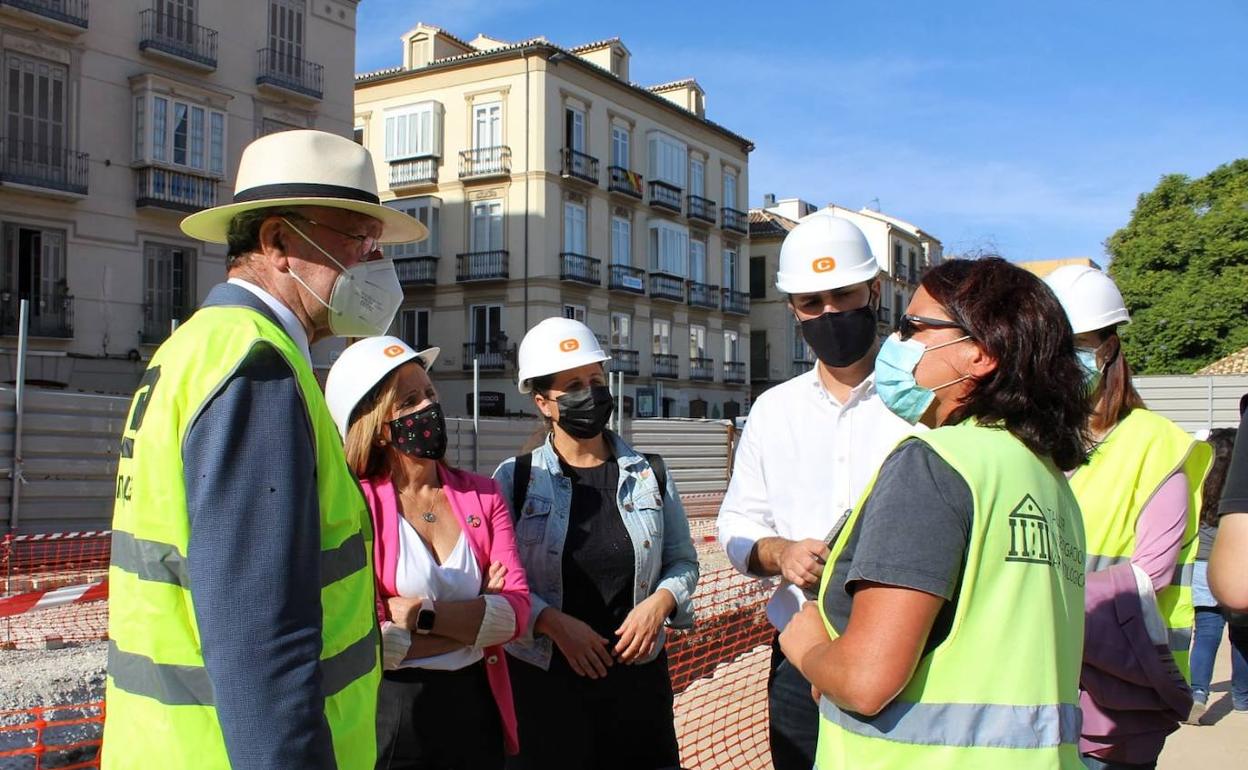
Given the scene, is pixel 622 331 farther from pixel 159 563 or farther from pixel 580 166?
pixel 159 563

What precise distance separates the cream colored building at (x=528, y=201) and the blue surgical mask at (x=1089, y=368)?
98.6ft

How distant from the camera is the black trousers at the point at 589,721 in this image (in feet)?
10.4

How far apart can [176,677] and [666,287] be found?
37.8 meters

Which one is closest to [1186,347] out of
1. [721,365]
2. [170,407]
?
[721,365]

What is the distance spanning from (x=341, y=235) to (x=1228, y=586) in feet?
7.27

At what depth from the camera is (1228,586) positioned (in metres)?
2.33

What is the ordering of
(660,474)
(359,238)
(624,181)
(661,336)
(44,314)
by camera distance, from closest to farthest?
(359,238)
(660,474)
(44,314)
(624,181)
(661,336)

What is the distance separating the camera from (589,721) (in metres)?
3.24

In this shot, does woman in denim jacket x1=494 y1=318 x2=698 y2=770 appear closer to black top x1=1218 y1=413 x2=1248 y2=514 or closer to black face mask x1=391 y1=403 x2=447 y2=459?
black face mask x1=391 y1=403 x2=447 y2=459

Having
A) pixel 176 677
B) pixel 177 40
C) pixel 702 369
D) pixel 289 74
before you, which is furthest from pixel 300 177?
pixel 702 369

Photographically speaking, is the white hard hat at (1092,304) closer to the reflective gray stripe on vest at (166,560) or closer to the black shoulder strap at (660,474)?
the black shoulder strap at (660,474)

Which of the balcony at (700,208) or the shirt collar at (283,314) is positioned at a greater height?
the balcony at (700,208)

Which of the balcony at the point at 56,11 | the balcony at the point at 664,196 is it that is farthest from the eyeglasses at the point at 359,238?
the balcony at the point at 664,196

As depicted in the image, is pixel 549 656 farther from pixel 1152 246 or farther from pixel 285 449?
pixel 1152 246
